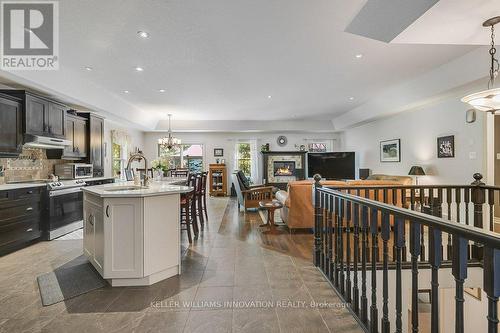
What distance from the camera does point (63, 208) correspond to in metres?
4.59

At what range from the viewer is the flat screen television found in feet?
29.1

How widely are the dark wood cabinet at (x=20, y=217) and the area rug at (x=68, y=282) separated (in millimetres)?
1192

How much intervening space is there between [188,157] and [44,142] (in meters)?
5.90

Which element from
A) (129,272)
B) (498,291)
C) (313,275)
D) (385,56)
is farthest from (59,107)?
(498,291)

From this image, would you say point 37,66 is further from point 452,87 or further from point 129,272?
point 452,87

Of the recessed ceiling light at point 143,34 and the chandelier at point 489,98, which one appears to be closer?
the chandelier at point 489,98

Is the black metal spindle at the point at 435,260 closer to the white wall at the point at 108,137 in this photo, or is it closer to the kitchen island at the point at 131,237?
the kitchen island at the point at 131,237

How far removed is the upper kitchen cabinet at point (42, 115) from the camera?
408 centimetres

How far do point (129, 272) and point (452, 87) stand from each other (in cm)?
546

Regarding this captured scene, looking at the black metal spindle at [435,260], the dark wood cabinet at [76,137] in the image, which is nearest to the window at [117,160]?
the dark wood cabinet at [76,137]

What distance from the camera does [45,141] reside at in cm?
443

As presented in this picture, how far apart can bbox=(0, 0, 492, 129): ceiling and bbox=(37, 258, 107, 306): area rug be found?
280 centimetres

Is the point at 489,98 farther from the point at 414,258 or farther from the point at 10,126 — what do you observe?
the point at 10,126

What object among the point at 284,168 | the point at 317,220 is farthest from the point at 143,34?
the point at 284,168
